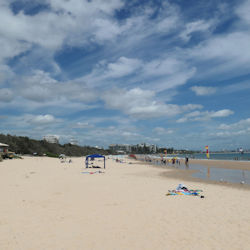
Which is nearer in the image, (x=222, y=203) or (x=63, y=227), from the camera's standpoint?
(x=63, y=227)

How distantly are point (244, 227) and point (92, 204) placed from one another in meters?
6.09

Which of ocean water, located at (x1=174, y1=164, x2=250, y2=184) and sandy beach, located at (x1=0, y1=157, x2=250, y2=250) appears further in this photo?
ocean water, located at (x1=174, y1=164, x2=250, y2=184)

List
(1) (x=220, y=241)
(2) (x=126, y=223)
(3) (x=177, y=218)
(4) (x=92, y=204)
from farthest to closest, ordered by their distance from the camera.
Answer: (4) (x=92, y=204), (3) (x=177, y=218), (2) (x=126, y=223), (1) (x=220, y=241)

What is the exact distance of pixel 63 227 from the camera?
7.09 metres

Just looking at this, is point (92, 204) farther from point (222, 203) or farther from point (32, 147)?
point (32, 147)

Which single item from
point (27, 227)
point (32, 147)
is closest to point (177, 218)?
point (27, 227)

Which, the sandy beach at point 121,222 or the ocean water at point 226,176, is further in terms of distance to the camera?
the ocean water at point 226,176

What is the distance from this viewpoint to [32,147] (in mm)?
69875

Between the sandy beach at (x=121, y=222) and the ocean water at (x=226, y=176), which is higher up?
the sandy beach at (x=121, y=222)

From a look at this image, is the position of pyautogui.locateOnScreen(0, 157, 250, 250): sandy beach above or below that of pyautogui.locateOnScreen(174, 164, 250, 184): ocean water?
above

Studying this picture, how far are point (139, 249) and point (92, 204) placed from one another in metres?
4.96

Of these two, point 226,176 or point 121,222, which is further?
point 226,176

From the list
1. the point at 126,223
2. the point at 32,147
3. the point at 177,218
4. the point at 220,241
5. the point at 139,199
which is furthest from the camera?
the point at 32,147

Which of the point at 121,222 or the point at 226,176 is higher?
the point at 121,222
